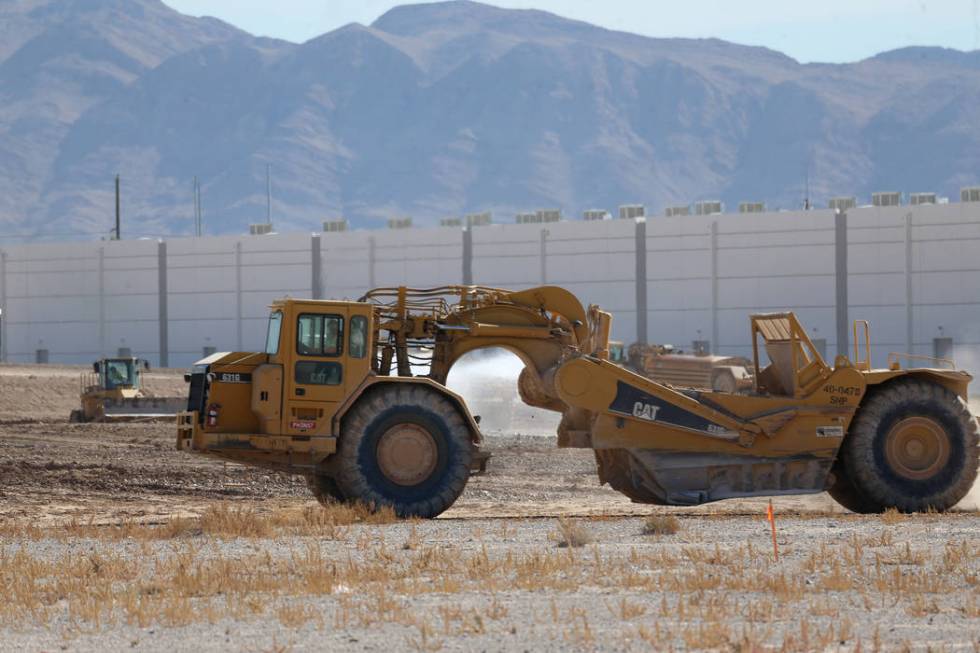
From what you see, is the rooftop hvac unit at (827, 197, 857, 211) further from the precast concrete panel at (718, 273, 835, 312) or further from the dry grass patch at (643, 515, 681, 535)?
the dry grass patch at (643, 515, 681, 535)

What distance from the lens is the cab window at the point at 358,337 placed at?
65.7 feet

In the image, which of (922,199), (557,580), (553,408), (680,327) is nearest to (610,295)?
(680,327)

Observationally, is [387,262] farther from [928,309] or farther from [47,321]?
[928,309]

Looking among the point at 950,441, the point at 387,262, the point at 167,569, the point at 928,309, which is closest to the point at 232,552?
the point at 167,569

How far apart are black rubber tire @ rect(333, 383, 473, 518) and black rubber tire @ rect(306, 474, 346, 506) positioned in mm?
656

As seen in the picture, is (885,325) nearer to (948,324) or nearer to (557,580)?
(948,324)

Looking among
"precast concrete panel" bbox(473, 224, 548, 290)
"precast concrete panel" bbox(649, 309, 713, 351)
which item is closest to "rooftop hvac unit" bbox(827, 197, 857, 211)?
"precast concrete panel" bbox(649, 309, 713, 351)

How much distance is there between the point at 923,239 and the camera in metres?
81.2

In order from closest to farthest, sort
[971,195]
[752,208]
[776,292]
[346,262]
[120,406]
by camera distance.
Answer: [120,406]
[971,195]
[776,292]
[752,208]
[346,262]

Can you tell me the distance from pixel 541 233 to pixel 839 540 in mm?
74035

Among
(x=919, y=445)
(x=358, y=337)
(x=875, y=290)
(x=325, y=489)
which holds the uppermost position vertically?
(x=875, y=290)

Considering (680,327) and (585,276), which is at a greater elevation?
(585,276)

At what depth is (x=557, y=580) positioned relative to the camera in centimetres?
1402

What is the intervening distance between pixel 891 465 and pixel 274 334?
8689mm
